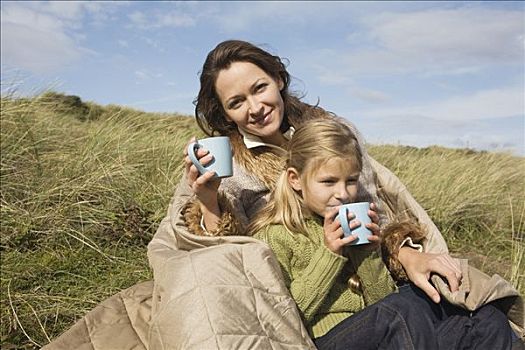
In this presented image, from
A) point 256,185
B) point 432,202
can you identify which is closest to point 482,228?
point 432,202

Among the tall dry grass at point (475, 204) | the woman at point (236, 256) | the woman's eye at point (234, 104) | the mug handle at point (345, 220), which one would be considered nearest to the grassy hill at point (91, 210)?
the tall dry grass at point (475, 204)

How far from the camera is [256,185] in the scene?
306 centimetres

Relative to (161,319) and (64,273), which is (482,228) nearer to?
(64,273)

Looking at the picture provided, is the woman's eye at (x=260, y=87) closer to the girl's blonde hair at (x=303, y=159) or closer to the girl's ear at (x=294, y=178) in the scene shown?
the girl's blonde hair at (x=303, y=159)

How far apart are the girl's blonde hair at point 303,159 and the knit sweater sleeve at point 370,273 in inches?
10.4

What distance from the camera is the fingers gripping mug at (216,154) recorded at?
236 cm

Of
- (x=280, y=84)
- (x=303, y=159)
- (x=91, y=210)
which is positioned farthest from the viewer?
(x=91, y=210)

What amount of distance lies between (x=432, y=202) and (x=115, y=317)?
13.1 ft

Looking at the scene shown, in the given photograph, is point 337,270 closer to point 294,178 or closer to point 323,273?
point 323,273

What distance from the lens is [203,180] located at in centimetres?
242

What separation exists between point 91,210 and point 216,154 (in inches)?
96.8

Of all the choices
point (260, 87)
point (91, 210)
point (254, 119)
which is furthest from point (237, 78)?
point (91, 210)

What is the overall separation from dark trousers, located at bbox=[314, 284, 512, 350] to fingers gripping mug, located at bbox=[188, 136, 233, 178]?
0.79m

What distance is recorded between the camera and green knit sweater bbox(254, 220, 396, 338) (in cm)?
246
